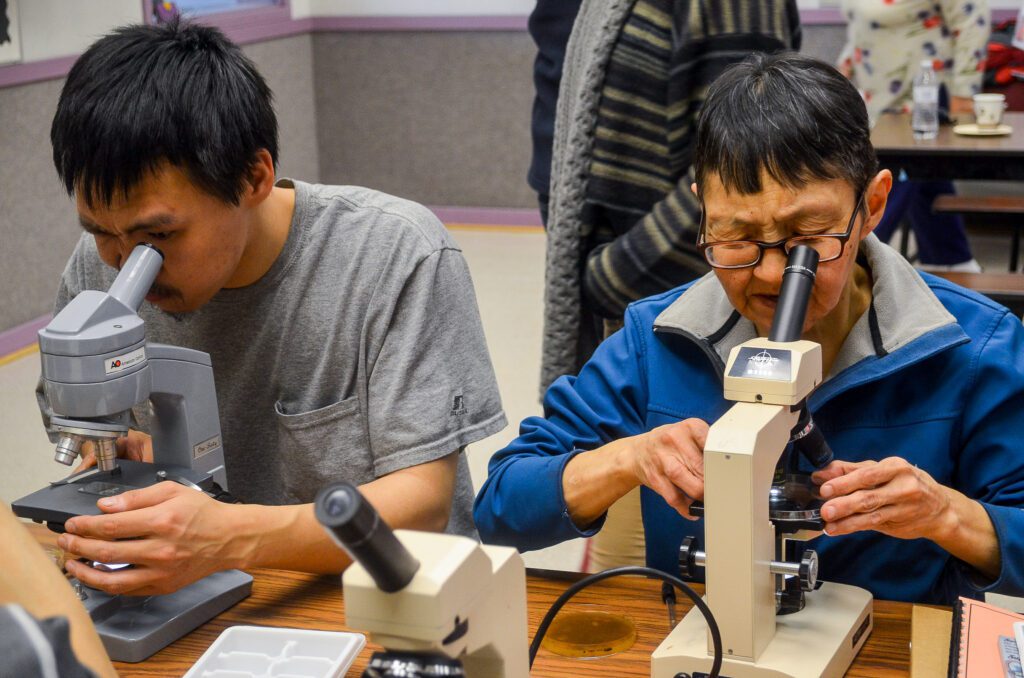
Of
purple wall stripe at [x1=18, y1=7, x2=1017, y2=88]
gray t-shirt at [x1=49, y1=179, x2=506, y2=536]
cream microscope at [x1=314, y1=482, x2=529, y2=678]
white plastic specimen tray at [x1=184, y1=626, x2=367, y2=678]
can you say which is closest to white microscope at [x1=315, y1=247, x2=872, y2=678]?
cream microscope at [x1=314, y1=482, x2=529, y2=678]

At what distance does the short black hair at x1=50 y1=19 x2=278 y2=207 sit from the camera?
1.30 metres

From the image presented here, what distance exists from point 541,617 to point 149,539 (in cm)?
41

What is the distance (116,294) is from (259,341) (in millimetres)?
317

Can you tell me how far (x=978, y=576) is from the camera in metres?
1.22

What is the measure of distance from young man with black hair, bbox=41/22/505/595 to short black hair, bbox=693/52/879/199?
1.50 ft

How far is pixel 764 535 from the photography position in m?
1.01

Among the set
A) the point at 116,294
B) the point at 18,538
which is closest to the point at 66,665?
the point at 18,538

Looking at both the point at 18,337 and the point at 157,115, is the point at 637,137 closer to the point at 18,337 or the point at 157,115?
the point at 157,115

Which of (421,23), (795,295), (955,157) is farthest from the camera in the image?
(421,23)

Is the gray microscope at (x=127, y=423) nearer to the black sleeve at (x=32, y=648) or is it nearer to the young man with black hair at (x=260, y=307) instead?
the young man with black hair at (x=260, y=307)

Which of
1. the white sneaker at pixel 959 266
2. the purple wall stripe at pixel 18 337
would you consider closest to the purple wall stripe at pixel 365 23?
the white sneaker at pixel 959 266

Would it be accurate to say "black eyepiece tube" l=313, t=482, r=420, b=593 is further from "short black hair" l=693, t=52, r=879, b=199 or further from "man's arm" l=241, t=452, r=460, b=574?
"short black hair" l=693, t=52, r=879, b=199

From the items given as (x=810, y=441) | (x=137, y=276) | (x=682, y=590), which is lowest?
(x=682, y=590)

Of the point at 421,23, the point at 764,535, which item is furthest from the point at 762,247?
the point at 421,23
